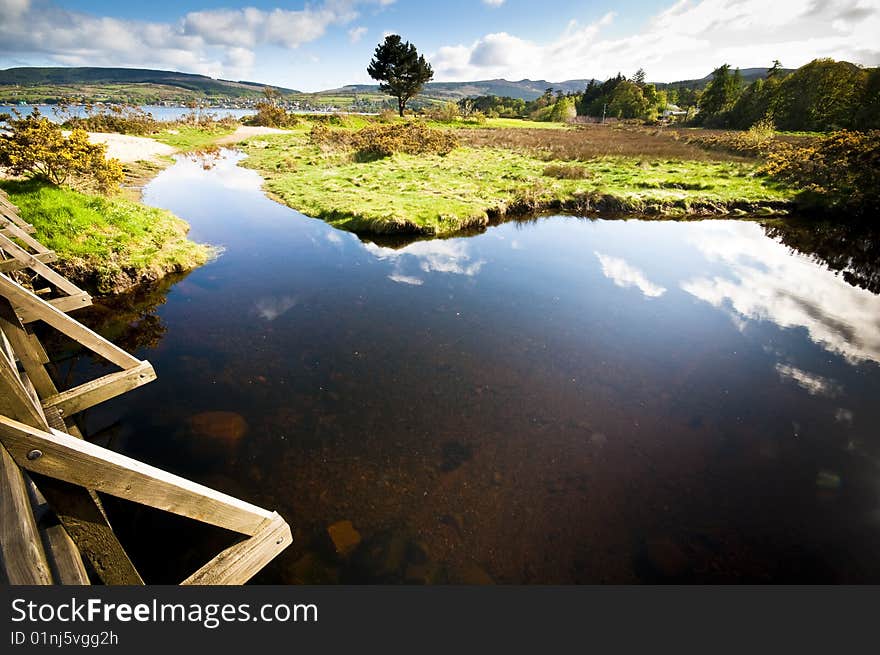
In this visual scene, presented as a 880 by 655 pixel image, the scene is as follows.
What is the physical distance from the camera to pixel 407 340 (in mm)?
11523

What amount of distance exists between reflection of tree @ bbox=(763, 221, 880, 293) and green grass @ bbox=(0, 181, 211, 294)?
30.3m

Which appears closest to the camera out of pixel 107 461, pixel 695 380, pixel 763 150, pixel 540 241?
pixel 107 461

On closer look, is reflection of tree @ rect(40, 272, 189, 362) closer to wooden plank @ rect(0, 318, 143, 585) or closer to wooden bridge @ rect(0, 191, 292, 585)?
wooden bridge @ rect(0, 191, 292, 585)

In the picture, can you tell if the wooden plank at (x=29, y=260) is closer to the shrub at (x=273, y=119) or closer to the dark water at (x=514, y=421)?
the dark water at (x=514, y=421)

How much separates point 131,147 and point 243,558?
54.1 m

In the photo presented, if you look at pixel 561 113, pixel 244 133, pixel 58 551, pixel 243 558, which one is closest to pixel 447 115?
pixel 244 133

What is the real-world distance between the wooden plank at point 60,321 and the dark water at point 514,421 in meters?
1.84

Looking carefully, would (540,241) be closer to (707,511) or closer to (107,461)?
(707,511)

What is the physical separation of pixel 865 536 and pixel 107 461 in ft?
35.7

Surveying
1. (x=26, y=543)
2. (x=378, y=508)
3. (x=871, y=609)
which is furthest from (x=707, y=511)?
(x=26, y=543)

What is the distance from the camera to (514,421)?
859cm

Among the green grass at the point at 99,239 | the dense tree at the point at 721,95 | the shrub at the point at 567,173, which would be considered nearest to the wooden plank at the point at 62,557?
the green grass at the point at 99,239

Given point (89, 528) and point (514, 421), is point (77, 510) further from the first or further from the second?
point (514, 421)

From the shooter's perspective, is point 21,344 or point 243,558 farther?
point 21,344
